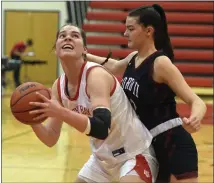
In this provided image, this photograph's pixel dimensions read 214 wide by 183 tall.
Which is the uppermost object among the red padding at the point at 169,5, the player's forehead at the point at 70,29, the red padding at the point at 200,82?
the player's forehead at the point at 70,29

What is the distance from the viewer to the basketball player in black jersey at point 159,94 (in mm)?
2465

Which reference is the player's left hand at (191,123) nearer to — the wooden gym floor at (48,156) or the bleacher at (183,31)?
the wooden gym floor at (48,156)

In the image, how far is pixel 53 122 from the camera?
270 centimetres

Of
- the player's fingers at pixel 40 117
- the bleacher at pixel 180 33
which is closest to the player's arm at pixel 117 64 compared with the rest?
the player's fingers at pixel 40 117

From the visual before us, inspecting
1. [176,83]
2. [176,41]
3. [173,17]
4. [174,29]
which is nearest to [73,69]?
[176,83]

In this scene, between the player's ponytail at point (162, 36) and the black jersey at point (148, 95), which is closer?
the black jersey at point (148, 95)

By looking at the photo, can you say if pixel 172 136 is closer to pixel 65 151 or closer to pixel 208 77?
pixel 65 151

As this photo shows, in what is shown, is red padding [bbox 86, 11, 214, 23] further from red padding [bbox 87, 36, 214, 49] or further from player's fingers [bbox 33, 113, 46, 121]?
player's fingers [bbox 33, 113, 46, 121]

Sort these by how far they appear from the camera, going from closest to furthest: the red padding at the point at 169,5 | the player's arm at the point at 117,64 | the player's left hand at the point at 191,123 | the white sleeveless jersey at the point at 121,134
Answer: the player's left hand at the point at 191,123 → the white sleeveless jersey at the point at 121,134 → the player's arm at the point at 117,64 → the red padding at the point at 169,5

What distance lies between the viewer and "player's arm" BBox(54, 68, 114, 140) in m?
2.02

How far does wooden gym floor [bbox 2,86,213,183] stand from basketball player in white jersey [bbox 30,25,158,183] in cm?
202

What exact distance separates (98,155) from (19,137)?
4349 mm

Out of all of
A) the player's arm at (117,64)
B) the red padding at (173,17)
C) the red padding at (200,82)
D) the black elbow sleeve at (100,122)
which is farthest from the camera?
the red padding at (173,17)

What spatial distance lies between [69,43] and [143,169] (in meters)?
0.82
